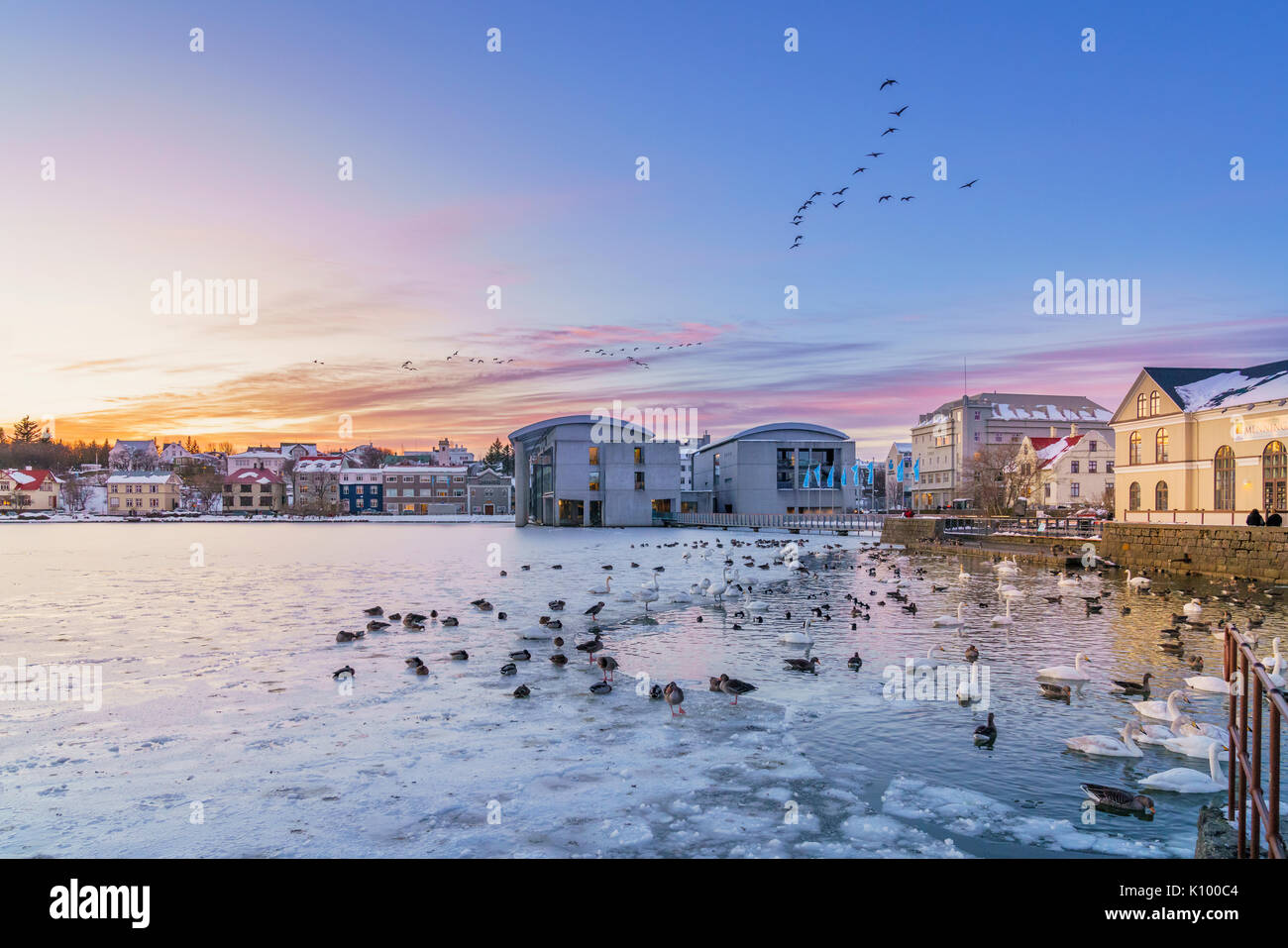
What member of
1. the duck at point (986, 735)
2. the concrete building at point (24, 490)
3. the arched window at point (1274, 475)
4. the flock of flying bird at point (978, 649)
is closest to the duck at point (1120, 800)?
the flock of flying bird at point (978, 649)

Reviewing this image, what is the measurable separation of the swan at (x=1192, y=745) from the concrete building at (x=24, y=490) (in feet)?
582

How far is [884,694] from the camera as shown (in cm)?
1166

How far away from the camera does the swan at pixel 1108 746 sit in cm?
878

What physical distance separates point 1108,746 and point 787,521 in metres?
71.4

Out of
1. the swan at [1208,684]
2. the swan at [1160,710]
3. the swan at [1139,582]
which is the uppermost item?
the swan at [1160,710]

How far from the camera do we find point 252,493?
452 ft

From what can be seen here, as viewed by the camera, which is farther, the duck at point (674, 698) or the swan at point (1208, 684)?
the swan at point (1208, 684)

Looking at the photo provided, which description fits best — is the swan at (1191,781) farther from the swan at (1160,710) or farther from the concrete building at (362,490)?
the concrete building at (362,490)

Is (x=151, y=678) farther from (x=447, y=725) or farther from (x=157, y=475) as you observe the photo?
(x=157, y=475)

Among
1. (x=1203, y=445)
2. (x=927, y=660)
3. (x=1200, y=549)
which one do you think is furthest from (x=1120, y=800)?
(x=1203, y=445)

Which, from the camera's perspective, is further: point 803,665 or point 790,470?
point 790,470

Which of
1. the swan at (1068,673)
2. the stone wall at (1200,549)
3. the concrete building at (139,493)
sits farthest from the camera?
the concrete building at (139,493)

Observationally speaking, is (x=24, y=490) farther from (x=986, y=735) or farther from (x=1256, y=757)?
(x=1256, y=757)
